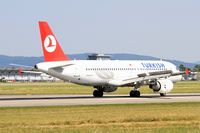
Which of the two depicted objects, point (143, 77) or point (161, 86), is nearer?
point (143, 77)

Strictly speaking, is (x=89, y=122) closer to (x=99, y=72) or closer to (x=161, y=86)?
(x=99, y=72)

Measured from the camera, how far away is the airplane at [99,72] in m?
52.8

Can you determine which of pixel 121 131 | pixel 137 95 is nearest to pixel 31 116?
pixel 121 131

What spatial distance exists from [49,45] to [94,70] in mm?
5750

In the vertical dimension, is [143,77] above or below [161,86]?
above

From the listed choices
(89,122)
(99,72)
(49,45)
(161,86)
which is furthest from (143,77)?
(89,122)

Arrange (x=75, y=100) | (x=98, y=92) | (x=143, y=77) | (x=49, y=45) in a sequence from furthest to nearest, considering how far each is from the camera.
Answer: (x=98, y=92) < (x=143, y=77) < (x=49, y=45) < (x=75, y=100)

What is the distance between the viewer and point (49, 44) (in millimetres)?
53156

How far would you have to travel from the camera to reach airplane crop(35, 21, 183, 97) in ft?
173

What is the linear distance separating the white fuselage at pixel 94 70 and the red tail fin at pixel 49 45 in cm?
62

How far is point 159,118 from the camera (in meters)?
28.9

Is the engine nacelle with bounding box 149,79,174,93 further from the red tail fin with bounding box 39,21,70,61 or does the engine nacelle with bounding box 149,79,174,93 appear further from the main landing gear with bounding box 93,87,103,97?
the red tail fin with bounding box 39,21,70,61

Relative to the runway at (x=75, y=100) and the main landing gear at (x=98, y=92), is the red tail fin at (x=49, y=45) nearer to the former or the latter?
the runway at (x=75, y=100)

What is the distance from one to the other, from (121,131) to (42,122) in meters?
6.08
